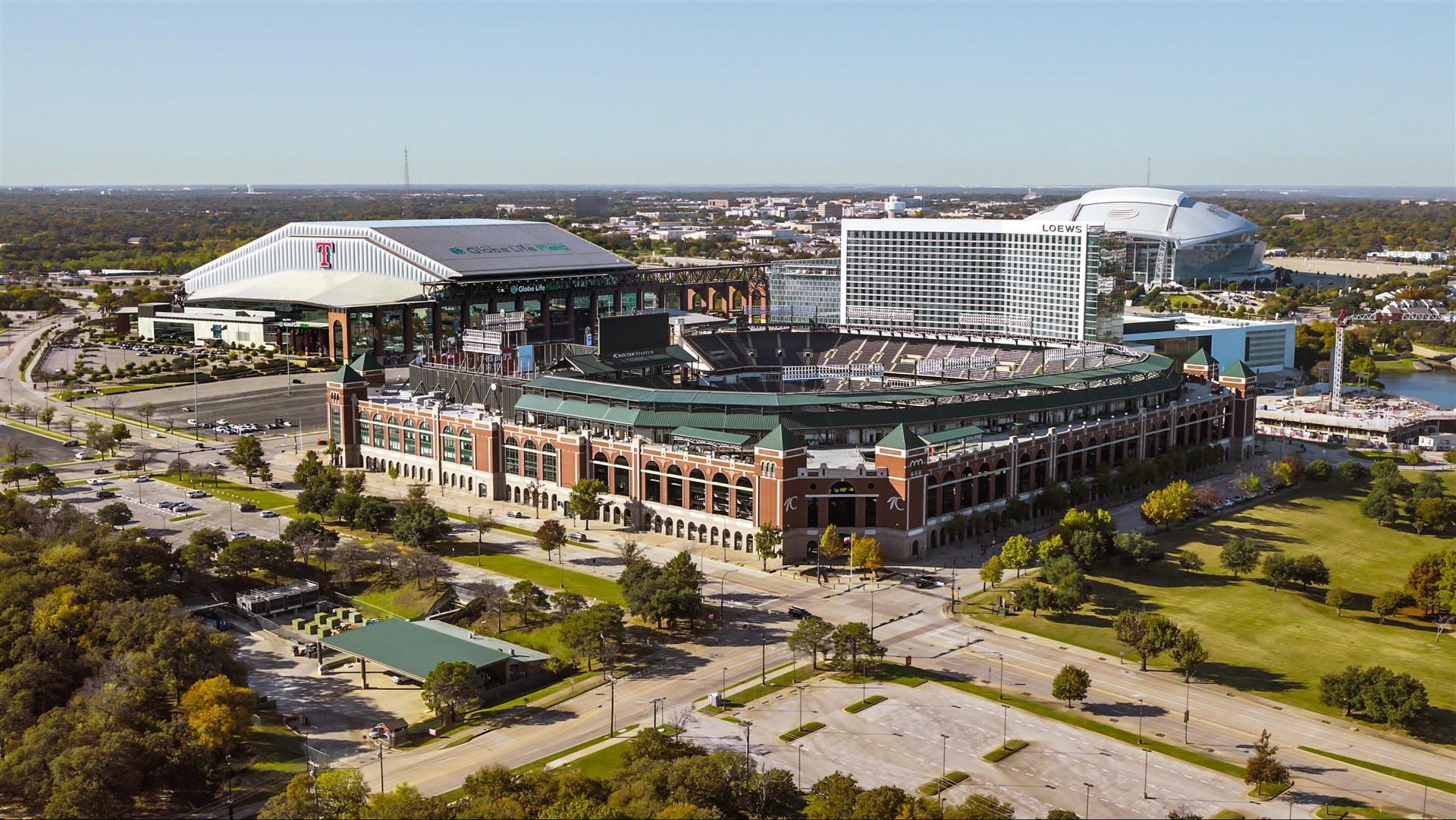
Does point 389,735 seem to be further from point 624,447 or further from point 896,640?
point 624,447

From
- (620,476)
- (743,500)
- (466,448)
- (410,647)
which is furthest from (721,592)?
(466,448)

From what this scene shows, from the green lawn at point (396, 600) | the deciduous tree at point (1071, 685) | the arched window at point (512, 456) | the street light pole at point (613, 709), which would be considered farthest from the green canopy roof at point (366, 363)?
the deciduous tree at point (1071, 685)

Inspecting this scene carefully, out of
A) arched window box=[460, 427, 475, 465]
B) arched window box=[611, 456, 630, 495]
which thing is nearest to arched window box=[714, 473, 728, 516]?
arched window box=[611, 456, 630, 495]

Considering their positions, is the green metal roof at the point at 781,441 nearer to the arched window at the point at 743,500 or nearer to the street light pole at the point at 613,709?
the arched window at the point at 743,500

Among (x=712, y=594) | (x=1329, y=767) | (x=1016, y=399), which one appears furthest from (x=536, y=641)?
(x=1016, y=399)

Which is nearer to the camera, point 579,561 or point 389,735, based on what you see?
point 389,735
